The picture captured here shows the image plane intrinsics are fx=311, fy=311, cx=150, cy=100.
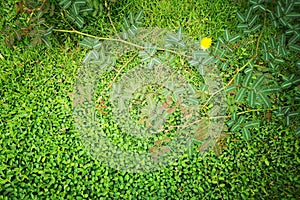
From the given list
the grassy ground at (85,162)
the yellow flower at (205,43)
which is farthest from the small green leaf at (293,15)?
the grassy ground at (85,162)

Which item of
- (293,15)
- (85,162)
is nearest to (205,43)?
(293,15)

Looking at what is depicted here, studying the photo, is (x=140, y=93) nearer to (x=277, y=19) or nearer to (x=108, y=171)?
(x=108, y=171)

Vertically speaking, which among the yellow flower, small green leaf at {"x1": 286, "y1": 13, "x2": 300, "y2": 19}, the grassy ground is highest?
small green leaf at {"x1": 286, "y1": 13, "x2": 300, "y2": 19}

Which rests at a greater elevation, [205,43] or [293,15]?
[293,15]

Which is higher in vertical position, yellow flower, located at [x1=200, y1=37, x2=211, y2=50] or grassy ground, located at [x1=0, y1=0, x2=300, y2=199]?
yellow flower, located at [x1=200, y1=37, x2=211, y2=50]

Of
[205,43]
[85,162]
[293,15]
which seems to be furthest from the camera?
[205,43]

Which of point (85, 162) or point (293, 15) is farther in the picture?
point (85, 162)

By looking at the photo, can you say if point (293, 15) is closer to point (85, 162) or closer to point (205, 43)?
point (205, 43)

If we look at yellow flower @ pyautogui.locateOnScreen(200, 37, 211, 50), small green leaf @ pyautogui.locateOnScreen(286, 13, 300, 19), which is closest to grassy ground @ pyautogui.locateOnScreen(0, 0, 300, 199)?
yellow flower @ pyautogui.locateOnScreen(200, 37, 211, 50)

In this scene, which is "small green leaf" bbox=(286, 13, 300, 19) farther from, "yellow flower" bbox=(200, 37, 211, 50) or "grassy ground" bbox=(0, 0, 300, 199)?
"grassy ground" bbox=(0, 0, 300, 199)
